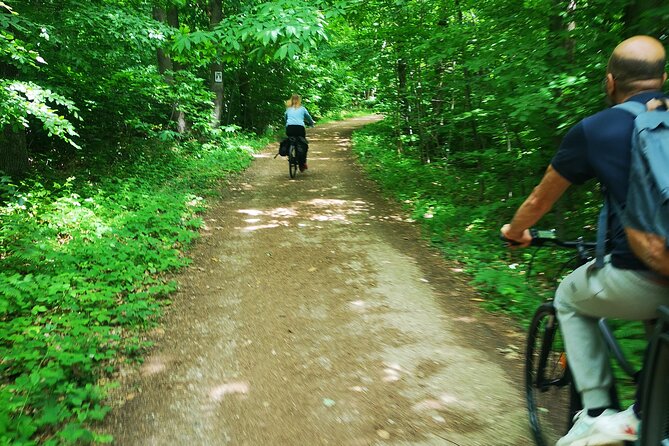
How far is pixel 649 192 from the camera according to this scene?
1607mm

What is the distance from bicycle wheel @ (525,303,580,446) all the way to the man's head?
4.06ft

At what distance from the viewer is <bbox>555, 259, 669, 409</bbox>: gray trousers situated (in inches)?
71.2

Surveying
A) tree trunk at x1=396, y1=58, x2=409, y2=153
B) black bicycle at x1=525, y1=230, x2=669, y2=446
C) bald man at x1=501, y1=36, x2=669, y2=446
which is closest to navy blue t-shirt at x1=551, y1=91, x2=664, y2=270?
bald man at x1=501, y1=36, x2=669, y2=446

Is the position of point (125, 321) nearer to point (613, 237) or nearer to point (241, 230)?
point (241, 230)

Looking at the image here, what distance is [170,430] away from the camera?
3.06m

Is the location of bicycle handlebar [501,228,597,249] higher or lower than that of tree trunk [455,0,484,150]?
lower

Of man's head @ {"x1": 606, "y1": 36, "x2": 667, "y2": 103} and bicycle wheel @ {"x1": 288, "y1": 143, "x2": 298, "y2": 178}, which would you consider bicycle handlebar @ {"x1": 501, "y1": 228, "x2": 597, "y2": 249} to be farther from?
bicycle wheel @ {"x1": 288, "y1": 143, "x2": 298, "y2": 178}

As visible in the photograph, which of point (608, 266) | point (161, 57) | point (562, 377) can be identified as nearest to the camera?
point (608, 266)

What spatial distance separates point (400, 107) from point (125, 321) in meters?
11.6

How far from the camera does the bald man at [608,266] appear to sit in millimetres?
1812

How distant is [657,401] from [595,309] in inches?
18.0

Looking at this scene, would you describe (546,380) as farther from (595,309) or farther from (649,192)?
(649,192)

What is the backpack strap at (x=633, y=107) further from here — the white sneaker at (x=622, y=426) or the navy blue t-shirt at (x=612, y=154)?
the white sneaker at (x=622, y=426)

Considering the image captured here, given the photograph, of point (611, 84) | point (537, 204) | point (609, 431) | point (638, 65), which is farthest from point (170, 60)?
point (609, 431)
